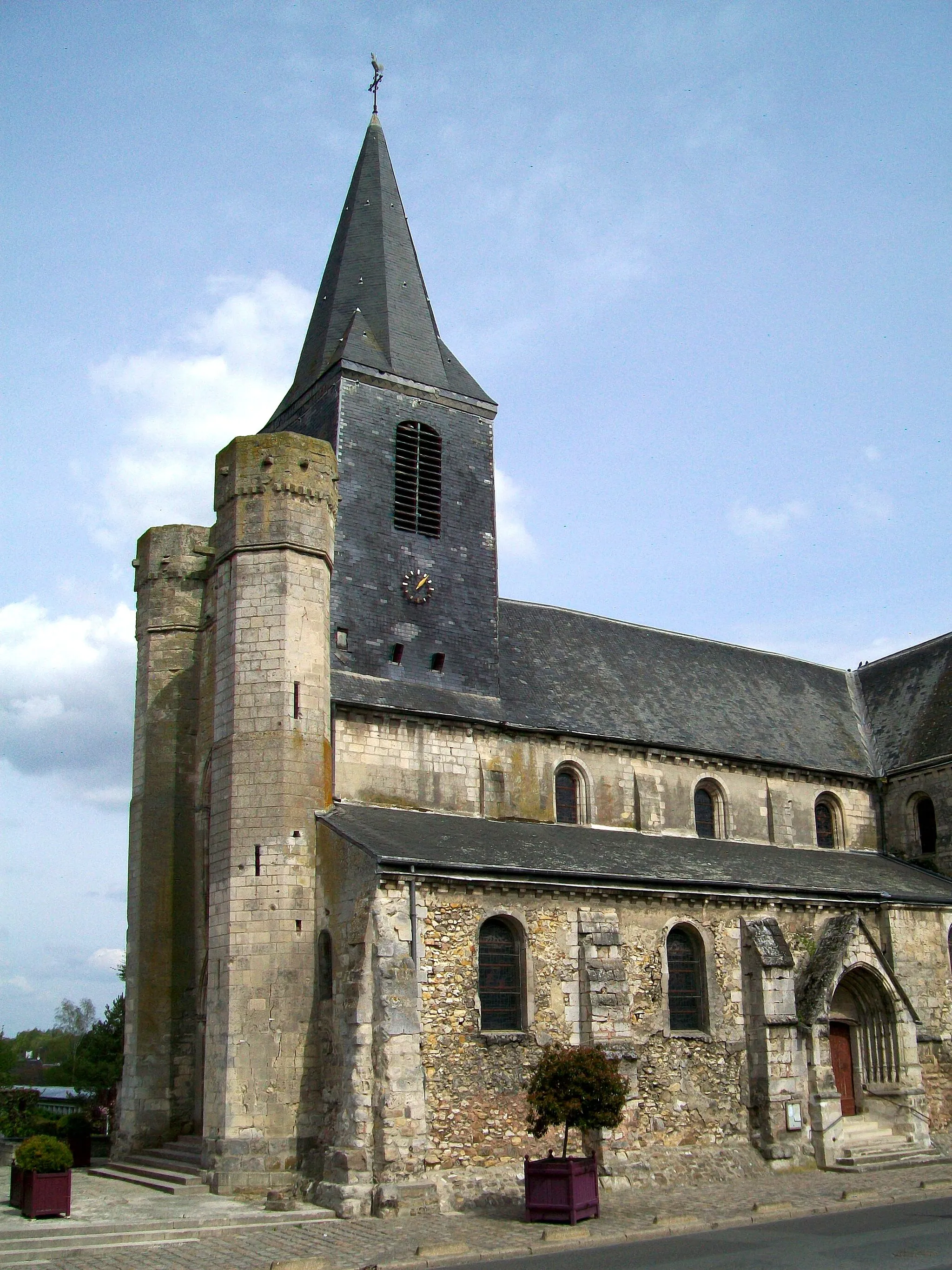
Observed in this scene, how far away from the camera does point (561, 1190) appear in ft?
55.5

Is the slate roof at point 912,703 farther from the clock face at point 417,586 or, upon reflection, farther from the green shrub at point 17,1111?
the green shrub at point 17,1111

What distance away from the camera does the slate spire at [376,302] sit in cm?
2795

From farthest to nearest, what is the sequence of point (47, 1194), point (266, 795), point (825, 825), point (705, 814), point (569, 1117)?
point (825, 825) → point (705, 814) → point (266, 795) → point (569, 1117) → point (47, 1194)

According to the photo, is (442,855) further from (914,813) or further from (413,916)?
(914,813)

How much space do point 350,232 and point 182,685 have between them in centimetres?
1301

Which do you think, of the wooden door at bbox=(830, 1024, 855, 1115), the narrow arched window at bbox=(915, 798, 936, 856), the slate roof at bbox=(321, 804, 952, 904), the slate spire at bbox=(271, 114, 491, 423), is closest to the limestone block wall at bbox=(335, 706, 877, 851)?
the slate roof at bbox=(321, 804, 952, 904)

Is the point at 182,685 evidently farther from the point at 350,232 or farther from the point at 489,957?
the point at 350,232

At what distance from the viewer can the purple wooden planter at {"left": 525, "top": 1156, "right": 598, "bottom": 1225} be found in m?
16.8

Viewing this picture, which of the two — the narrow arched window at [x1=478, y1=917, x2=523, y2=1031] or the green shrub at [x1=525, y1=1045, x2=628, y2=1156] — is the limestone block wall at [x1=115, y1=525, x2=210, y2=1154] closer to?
the narrow arched window at [x1=478, y1=917, x2=523, y2=1031]

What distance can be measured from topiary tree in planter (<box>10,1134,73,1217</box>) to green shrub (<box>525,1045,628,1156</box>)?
684 centimetres

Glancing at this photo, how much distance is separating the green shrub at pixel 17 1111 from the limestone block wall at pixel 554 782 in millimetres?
12126

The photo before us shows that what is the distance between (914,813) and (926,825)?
1.36ft

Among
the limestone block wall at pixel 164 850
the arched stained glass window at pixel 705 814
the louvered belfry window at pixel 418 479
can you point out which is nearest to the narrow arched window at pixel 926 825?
the arched stained glass window at pixel 705 814

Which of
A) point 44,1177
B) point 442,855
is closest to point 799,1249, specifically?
point 442,855
